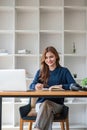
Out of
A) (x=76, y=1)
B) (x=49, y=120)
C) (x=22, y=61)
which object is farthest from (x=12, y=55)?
(x=49, y=120)

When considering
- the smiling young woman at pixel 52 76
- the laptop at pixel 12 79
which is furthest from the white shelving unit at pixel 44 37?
the laptop at pixel 12 79

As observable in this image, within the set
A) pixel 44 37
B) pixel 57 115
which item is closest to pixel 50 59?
pixel 57 115

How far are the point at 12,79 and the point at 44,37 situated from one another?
213 cm

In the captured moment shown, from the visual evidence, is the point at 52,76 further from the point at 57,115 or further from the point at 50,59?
the point at 57,115

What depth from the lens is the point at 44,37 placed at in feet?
14.5

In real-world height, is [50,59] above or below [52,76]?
above

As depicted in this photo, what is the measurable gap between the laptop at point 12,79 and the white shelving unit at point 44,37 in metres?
1.74

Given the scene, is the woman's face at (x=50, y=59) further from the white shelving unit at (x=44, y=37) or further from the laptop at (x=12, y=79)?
the white shelving unit at (x=44, y=37)

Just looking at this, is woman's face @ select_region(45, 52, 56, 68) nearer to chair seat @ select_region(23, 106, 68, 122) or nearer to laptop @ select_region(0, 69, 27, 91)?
chair seat @ select_region(23, 106, 68, 122)

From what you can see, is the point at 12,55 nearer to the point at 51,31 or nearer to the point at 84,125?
the point at 51,31

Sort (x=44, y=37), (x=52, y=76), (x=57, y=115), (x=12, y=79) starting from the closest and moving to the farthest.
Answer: (x=12, y=79)
(x=57, y=115)
(x=52, y=76)
(x=44, y=37)

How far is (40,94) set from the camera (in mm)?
2229

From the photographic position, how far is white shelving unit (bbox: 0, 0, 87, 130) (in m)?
4.18

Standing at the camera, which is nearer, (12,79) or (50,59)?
(12,79)
